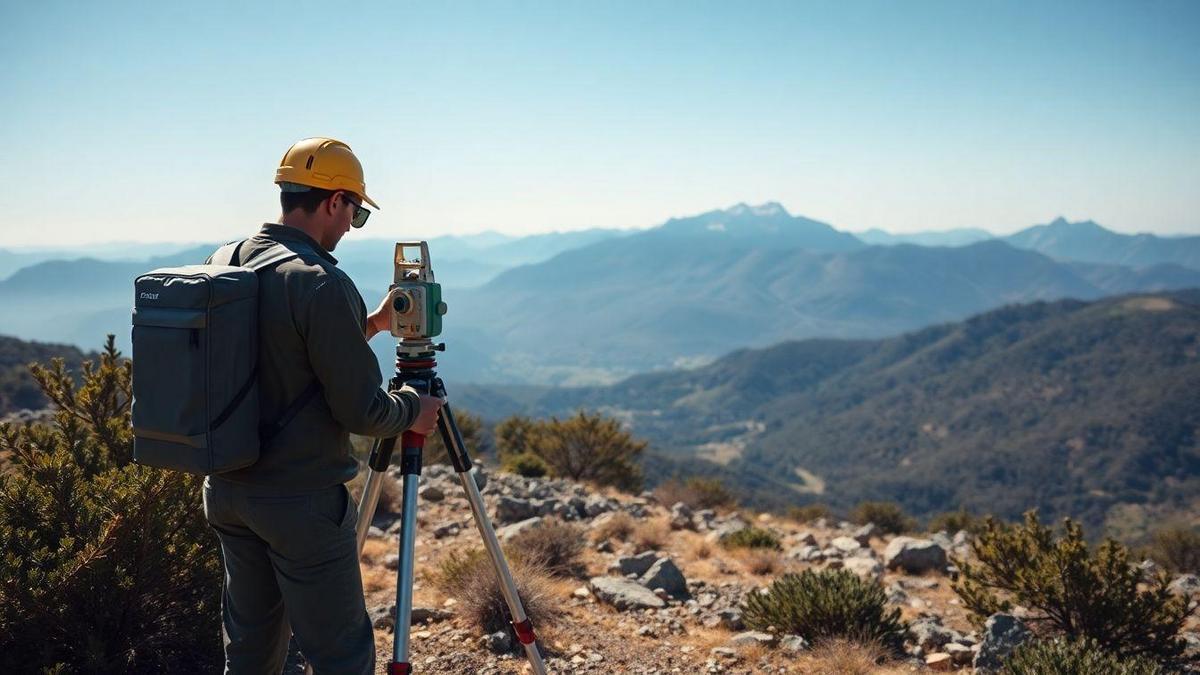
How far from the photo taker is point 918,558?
738 centimetres

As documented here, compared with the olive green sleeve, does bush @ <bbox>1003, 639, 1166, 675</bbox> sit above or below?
below

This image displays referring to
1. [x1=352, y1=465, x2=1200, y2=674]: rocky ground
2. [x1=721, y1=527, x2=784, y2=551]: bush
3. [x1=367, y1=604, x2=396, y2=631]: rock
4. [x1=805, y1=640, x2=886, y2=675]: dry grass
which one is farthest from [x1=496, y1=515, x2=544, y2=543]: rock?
[x1=805, y1=640, x2=886, y2=675]: dry grass

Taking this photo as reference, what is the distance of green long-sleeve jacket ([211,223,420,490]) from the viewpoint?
2.08 meters

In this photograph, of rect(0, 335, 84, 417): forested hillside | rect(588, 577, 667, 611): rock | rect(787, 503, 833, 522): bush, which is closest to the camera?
rect(588, 577, 667, 611): rock

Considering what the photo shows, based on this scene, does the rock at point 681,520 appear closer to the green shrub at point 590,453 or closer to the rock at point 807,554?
the rock at point 807,554

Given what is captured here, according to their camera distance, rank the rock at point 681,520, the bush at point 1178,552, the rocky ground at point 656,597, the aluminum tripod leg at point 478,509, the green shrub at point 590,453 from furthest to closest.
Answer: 1. the green shrub at point 590,453
2. the bush at point 1178,552
3. the rock at point 681,520
4. the rocky ground at point 656,597
5. the aluminum tripod leg at point 478,509

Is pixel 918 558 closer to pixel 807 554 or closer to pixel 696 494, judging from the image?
pixel 807 554

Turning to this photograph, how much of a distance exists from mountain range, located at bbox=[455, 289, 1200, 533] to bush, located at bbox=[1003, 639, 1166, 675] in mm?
65707

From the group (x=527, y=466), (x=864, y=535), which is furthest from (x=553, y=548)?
(x=864, y=535)

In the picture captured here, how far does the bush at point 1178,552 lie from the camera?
9.20 metres

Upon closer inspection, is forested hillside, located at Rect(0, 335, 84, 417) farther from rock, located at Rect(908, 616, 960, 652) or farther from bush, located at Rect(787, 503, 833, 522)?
rock, located at Rect(908, 616, 960, 652)

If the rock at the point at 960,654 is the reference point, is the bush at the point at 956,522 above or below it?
below

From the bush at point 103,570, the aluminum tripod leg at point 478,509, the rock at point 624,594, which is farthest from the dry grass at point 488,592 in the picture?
the bush at point 103,570

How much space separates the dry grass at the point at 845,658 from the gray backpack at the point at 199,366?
12.0 ft
